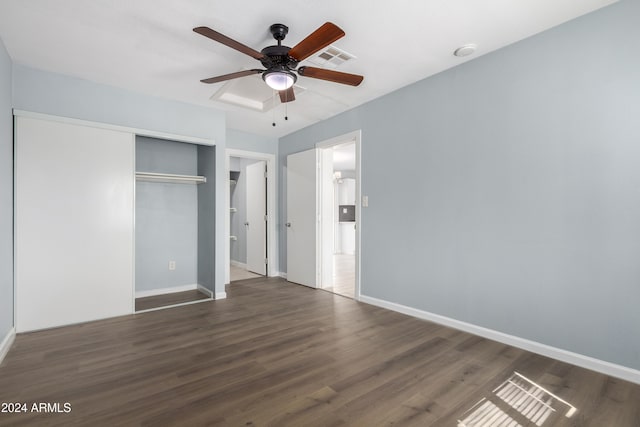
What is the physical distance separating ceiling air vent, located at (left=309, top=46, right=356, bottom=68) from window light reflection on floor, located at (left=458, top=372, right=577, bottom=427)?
2824mm

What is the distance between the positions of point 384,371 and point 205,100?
11.9 ft

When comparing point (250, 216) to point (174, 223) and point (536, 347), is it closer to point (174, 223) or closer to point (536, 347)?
point (174, 223)

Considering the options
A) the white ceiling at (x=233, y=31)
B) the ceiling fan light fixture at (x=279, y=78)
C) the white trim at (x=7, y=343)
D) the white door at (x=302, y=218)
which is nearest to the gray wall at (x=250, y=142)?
the white door at (x=302, y=218)

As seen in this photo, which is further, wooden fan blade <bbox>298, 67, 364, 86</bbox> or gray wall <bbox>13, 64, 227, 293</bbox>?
gray wall <bbox>13, 64, 227, 293</bbox>

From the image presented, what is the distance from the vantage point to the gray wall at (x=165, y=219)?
417cm

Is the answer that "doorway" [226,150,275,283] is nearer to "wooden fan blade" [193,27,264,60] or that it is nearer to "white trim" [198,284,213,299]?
"white trim" [198,284,213,299]

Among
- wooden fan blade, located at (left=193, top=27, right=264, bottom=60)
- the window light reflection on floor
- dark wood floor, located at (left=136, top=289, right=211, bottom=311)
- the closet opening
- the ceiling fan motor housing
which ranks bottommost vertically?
dark wood floor, located at (left=136, top=289, right=211, bottom=311)

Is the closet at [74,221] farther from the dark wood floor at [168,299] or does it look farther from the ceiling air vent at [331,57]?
the ceiling air vent at [331,57]

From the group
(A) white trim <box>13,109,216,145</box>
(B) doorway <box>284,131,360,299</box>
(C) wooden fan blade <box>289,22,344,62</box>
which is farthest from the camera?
(B) doorway <box>284,131,360,299</box>

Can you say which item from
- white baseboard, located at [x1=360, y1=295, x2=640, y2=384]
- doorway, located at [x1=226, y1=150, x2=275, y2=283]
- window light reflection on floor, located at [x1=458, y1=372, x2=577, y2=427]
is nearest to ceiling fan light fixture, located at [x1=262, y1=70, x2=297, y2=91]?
window light reflection on floor, located at [x1=458, y1=372, x2=577, y2=427]

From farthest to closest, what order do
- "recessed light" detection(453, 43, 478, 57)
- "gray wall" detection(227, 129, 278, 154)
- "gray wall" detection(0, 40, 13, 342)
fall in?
"gray wall" detection(227, 129, 278, 154), "recessed light" detection(453, 43, 478, 57), "gray wall" detection(0, 40, 13, 342)

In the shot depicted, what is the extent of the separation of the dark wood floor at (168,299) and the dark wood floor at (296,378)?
59 centimetres

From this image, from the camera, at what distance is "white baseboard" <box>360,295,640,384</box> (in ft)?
6.75

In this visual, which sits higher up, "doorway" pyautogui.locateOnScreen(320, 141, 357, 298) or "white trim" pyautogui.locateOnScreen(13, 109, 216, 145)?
"white trim" pyautogui.locateOnScreen(13, 109, 216, 145)
